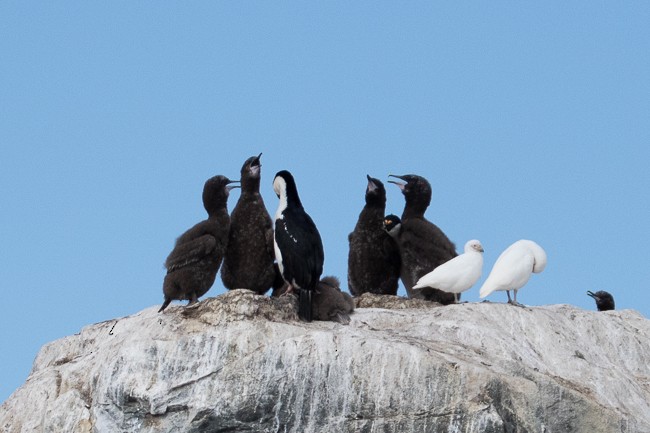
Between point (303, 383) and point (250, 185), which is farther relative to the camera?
point (250, 185)

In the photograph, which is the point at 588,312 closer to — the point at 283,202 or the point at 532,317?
the point at 532,317

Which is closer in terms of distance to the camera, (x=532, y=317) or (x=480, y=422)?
(x=480, y=422)

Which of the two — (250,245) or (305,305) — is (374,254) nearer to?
(250,245)

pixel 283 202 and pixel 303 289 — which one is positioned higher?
pixel 283 202

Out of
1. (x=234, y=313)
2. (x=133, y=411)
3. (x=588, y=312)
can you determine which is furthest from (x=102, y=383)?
(x=588, y=312)

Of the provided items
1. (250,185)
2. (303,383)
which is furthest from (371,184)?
(303,383)

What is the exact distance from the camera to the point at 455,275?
57.1 feet

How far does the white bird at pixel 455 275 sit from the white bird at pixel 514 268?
217 millimetres

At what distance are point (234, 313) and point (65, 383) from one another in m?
2.46

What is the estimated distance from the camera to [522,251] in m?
17.9

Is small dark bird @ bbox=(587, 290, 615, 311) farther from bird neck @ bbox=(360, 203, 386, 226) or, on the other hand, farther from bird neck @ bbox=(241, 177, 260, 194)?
bird neck @ bbox=(241, 177, 260, 194)

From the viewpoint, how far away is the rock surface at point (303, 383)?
14695 millimetres

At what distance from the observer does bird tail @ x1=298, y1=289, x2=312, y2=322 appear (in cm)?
1600

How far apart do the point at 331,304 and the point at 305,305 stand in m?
0.41
